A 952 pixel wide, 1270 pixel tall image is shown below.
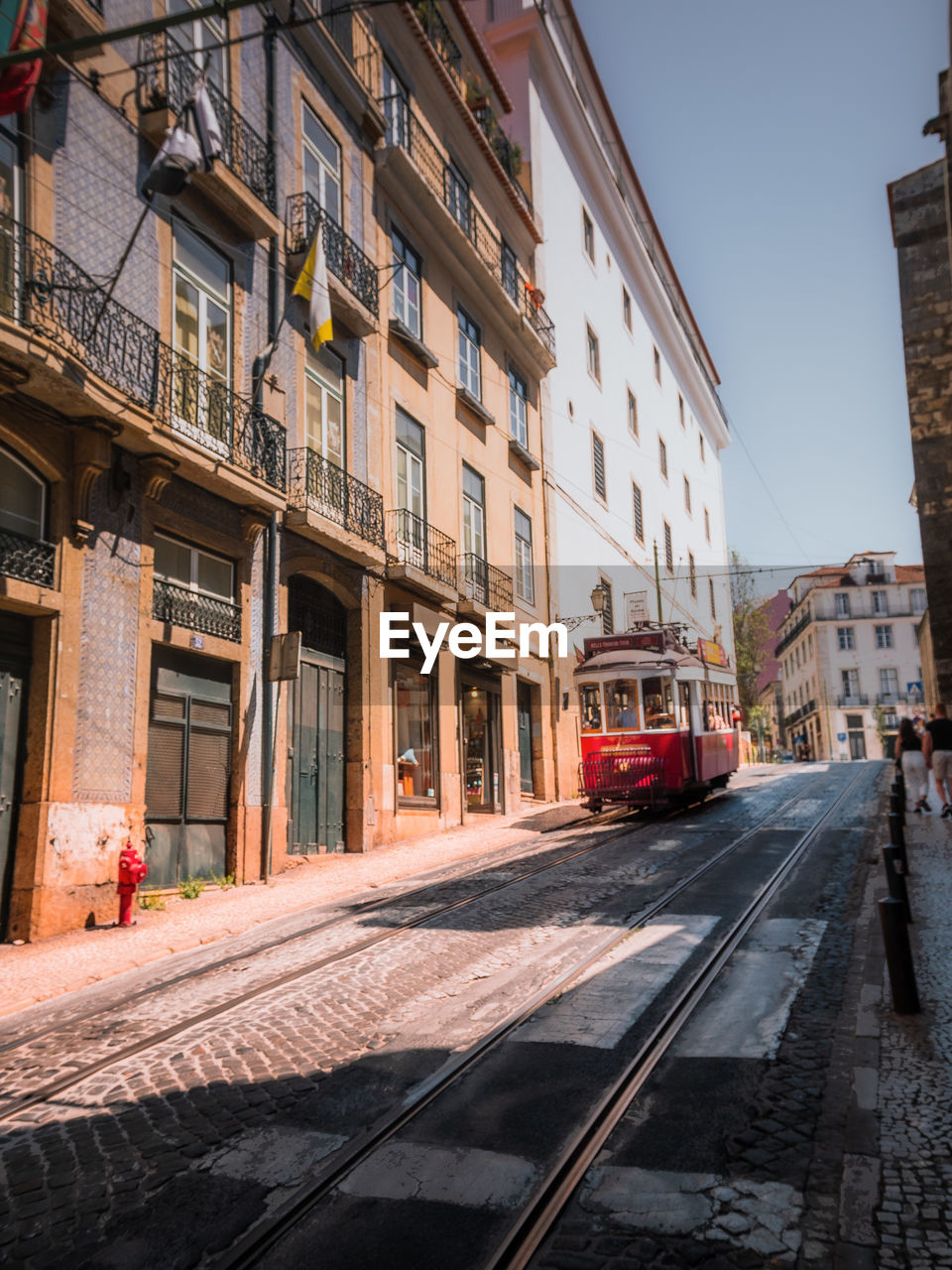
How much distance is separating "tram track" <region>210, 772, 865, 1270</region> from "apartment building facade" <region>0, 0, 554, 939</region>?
17.9 ft

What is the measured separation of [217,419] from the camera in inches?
499

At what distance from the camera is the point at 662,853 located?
40.4 feet

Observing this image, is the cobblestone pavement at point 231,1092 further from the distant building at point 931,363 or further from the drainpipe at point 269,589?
the distant building at point 931,363

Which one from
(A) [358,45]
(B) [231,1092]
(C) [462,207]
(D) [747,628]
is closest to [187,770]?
(B) [231,1092]

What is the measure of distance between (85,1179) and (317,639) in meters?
11.8

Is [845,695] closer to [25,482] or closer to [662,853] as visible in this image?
[662,853]

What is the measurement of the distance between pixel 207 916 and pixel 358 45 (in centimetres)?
1599

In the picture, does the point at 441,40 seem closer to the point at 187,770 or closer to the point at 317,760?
the point at 317,760

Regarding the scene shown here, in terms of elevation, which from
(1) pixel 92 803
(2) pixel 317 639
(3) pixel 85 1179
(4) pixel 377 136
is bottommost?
(3) pixel 85 1179

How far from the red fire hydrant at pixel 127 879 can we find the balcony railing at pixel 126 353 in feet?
16.4

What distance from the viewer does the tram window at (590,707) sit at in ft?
57.6

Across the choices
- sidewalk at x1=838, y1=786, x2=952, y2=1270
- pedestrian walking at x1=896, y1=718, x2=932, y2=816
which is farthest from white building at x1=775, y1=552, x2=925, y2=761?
sidewalk at x1=838, y1=786, x2=952, y2=1270

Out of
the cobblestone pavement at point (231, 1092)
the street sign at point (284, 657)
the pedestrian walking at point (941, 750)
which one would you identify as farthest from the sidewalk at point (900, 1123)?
the street sign at point (284, 657)

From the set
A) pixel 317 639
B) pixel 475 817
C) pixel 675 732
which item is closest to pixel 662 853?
pixel 675 732
